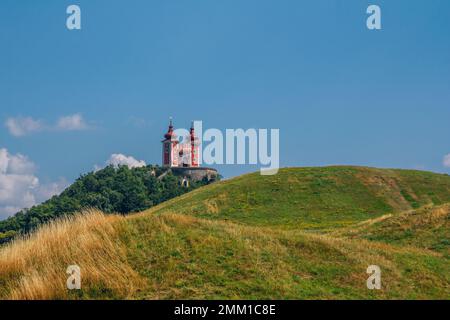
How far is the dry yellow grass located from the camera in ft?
54.6

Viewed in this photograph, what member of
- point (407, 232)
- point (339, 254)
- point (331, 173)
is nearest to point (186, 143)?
point (331, 173)

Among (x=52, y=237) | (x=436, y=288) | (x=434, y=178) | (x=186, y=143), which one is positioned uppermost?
(x=186, y=143)

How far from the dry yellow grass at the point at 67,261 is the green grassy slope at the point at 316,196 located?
29.3 m

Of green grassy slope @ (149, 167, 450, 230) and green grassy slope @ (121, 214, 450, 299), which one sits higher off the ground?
green grassy slope @ (149, 167, 450, 230)

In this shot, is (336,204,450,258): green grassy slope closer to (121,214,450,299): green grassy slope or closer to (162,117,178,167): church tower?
(121,214,450,299): green grassy slope

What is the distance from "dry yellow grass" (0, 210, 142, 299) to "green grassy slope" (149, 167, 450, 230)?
2928cm

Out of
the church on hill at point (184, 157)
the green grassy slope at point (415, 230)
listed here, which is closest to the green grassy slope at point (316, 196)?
the green grassy slope at point (415, 230)

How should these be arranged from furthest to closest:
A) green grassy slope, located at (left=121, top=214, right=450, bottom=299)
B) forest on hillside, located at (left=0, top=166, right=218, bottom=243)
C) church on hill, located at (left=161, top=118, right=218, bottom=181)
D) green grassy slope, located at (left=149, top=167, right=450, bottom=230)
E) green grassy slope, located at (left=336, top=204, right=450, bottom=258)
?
church on hill, located at (left=161, top=118, right=218, bottom=181)
forest on hillside, located at (left=0, top=166, right=218, bottom=243)
green grassy slope, located at (left=149, top=167, right=450, bottom=230)
green grassy slope, located at (left=336, top=204, right=450, bottom=258)
green grassy slope, located at (left=121, top=214, right=450, bottom=299)

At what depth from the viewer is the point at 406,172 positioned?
233ft

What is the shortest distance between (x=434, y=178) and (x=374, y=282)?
5567 centimetres

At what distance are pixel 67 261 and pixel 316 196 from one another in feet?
144

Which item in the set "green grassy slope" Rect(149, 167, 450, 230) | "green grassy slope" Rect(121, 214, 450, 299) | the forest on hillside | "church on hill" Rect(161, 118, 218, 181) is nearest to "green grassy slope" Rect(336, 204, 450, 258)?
"green grassy slope" Rect(121, 214, 450, 299)

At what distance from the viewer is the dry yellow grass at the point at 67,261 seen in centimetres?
1664

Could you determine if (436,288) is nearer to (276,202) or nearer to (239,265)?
(239,265)
